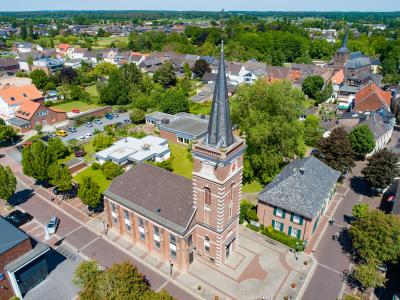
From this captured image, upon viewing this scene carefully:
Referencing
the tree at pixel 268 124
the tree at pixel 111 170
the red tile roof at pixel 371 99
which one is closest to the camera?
the tree at pixel 268 124

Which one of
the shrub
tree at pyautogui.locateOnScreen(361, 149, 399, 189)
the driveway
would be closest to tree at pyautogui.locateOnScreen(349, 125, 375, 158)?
tree at pyautogui.locateOnScreen(361, 149, 399, 189)

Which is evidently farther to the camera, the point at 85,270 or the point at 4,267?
the point at 4,267

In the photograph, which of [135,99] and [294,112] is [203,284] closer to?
[294,112]

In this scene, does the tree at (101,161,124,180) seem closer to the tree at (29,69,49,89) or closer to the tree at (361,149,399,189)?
the tree at (361,149,399,189)

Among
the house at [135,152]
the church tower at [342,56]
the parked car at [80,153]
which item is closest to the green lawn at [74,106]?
the parked car at [80,153]

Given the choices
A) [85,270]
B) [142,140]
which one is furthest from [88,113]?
[85,270]

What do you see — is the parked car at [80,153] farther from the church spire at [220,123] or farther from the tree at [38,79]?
the tree at [38,79]
